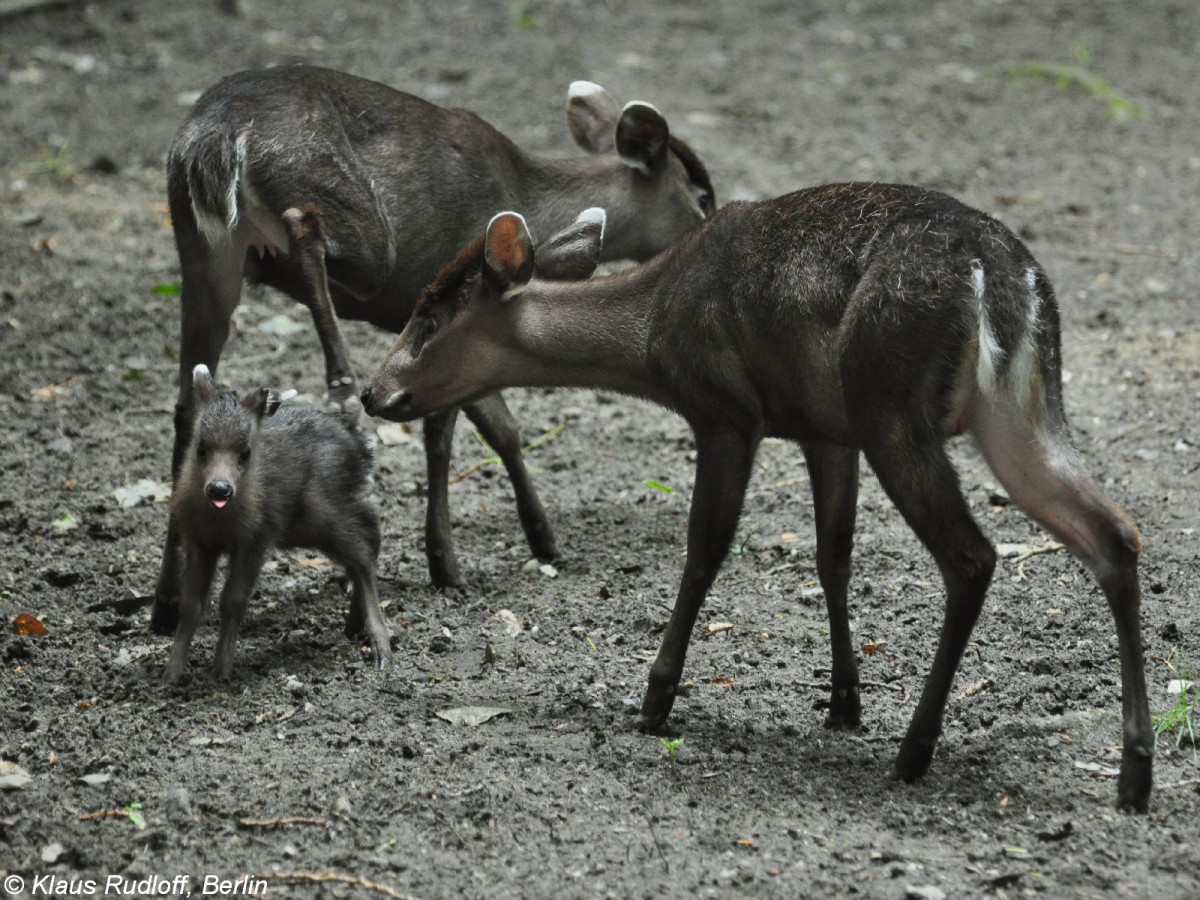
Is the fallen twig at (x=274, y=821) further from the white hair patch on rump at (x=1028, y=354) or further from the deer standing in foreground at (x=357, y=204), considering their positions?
the white hair patch on rump at (x=1028, y=354)

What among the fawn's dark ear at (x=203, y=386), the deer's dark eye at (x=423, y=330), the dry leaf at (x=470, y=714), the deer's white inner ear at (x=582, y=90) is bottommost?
the dry leaf at (x=470, y=714)

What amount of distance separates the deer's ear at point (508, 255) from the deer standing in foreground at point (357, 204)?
73cm

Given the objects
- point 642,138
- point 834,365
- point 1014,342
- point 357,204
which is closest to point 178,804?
point 834,365

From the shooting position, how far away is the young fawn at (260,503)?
5203 millimetres

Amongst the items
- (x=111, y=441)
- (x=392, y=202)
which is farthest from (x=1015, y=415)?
(x=111, y=441)

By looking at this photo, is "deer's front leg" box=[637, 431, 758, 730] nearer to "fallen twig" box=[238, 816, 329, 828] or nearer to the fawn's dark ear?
"fallen twig" box=[238, 816, 329, 828]

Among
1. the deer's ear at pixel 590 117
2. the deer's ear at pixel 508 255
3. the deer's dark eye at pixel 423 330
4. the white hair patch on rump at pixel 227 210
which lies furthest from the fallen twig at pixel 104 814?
the deer's ear at pixel 590 117

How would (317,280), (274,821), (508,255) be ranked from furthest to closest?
(317,280)
(508,255)
(274,821)

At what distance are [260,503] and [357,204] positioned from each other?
119 cm

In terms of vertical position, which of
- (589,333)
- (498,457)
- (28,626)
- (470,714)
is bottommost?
(28,626)

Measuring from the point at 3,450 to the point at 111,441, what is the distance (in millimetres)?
474

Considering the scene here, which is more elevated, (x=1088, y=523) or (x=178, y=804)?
(x=1088, y=523)

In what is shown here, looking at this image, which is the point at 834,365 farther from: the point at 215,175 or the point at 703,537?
the point at 215,175

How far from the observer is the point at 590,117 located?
723 centimetres
